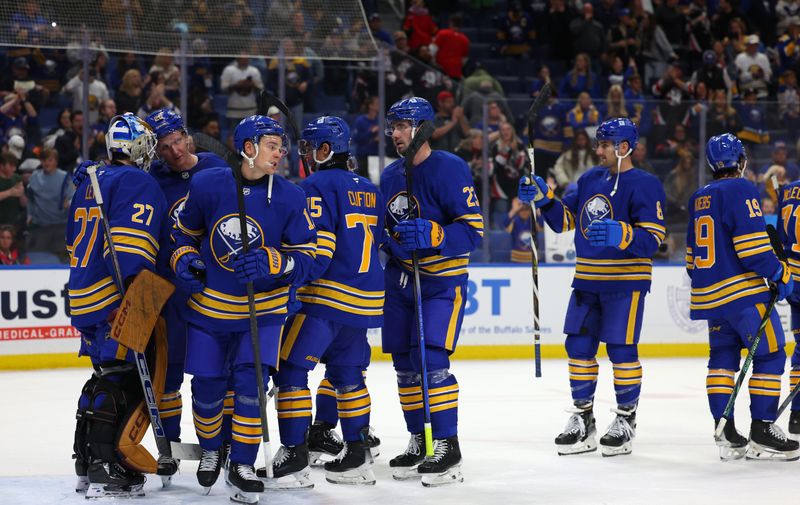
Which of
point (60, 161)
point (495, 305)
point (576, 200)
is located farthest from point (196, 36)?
point (576, 200)

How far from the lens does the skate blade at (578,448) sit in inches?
207

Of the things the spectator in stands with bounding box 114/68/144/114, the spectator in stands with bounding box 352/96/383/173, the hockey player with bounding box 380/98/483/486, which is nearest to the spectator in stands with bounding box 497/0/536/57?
the spectator in stands with bounding box 352/96/383/173

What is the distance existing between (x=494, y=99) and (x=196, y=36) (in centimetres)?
226

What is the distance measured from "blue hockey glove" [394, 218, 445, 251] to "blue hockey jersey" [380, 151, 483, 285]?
0.09m

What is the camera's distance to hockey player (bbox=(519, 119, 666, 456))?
5.21m

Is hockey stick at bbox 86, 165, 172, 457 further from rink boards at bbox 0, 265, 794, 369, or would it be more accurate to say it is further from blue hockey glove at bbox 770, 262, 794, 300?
rink boards at bbox 0, 265, 794, 369

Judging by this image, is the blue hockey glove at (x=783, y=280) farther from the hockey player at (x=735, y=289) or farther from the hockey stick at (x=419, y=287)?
the hockey stick at (x=419, y=287)

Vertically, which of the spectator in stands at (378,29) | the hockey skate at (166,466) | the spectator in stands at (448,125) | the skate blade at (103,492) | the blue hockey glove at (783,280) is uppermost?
the spectator in stands at (378,29)

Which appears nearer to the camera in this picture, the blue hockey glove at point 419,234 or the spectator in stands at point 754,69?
the blue hockey glove at point 419,234

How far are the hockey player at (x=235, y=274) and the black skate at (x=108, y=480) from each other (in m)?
0.28

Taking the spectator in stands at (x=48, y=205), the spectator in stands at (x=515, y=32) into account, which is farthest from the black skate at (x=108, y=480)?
the spectator in stands at (x=515, y=32)

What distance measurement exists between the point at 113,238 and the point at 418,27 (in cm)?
780

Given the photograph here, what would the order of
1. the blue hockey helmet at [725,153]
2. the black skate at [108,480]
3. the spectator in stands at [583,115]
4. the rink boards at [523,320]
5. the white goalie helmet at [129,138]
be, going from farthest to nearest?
the spectator in stands at [583,115] → the rink boards at [523,320] → the blue hockey helmet at [725,153] → the white goalie helmet at [129,138] → the black skate at [108,480]

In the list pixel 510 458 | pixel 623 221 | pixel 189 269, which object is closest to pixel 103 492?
pixel 189 269
